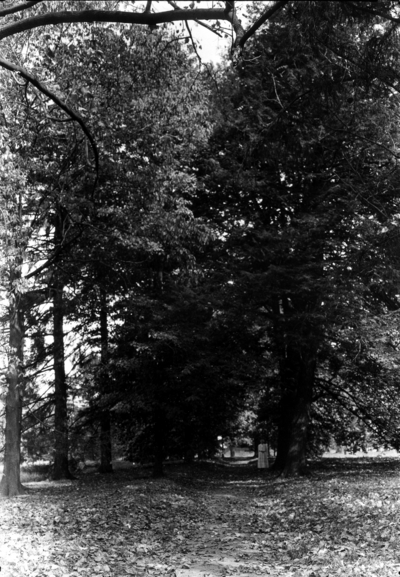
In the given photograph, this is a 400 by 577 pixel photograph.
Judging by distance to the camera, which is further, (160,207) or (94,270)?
(94,270)

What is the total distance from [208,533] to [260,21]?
304 inches

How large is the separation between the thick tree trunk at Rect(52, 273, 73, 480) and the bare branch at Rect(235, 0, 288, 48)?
1713 cm

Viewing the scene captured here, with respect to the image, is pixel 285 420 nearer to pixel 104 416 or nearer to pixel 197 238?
pixel 104 416

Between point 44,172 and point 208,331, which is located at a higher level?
point 44,172

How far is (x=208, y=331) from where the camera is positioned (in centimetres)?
1795

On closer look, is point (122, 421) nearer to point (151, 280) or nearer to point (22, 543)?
point (151, 280)

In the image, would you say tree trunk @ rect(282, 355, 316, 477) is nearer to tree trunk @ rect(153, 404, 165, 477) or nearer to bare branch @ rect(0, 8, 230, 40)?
tree trunk @ rect(153, 404, 165, 477)

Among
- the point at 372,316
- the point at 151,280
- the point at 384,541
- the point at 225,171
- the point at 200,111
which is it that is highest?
the point at 225,171

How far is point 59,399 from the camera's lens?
76.9 feet

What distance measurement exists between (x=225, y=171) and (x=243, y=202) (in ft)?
4.87

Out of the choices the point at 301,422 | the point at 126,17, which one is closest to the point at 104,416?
the point at 301,422

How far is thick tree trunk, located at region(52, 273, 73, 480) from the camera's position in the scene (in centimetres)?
2309

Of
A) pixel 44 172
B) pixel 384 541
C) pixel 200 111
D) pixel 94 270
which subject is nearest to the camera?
pixel 384 541

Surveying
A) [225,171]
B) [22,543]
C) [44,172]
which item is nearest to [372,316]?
[225,171]
